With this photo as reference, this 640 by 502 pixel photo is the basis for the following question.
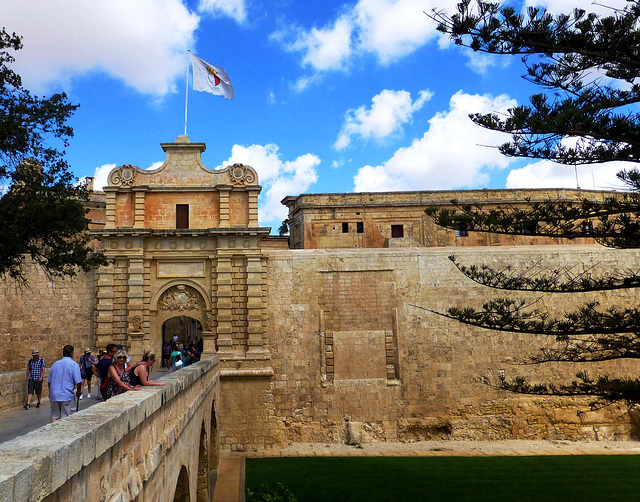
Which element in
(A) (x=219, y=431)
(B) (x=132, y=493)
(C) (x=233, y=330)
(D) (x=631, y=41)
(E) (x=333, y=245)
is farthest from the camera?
(E) (x=333, y=245)

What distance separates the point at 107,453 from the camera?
314cm

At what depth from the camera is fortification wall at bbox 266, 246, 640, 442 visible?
1585 centimetres

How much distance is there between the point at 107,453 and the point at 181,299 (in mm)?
13014

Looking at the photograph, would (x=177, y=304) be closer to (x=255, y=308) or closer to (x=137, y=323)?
(x=137, y=323)

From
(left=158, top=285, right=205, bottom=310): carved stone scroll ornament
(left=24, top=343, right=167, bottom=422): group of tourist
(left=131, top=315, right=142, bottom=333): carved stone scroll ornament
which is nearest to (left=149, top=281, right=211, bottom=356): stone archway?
(left=158, top=285, right=205, bottom=310): carved stone scroll ornament

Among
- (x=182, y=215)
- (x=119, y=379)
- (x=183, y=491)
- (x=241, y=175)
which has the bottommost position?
(x=183, y=491)

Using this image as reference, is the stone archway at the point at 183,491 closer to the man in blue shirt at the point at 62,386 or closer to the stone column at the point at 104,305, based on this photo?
the man in blue shirt at the point at 62,386

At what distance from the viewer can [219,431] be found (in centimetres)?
1452

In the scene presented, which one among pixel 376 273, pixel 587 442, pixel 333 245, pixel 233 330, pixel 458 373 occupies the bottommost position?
pixel 587 442

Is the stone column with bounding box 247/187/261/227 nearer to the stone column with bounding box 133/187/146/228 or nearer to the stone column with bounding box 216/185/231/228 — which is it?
the stone column with bounding box 216/185/231/228

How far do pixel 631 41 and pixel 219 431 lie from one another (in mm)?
12432

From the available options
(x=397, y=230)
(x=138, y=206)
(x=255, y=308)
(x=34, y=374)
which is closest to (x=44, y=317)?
(x=138, y=206)

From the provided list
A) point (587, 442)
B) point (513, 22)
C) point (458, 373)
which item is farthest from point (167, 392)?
point (587, 442)

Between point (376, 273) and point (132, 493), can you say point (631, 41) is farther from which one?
point (376, 273)
